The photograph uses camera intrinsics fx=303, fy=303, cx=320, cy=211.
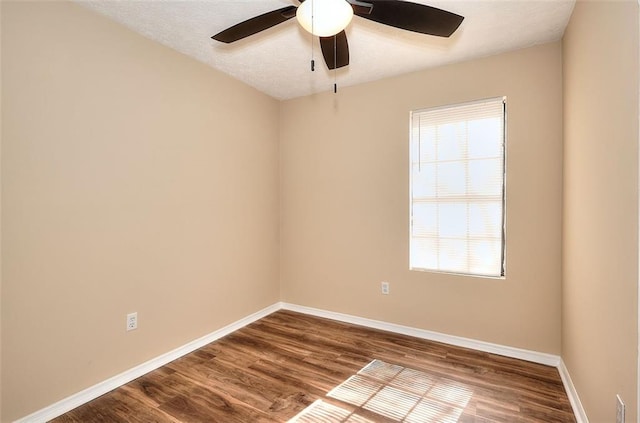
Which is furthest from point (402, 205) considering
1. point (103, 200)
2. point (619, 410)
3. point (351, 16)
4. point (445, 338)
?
point (103, 200)

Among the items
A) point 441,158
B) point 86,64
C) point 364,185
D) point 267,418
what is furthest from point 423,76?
point 267,418

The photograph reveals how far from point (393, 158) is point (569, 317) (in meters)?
1.88

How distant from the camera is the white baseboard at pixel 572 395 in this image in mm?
1738

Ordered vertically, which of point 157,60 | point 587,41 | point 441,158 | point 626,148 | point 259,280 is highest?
point 157,60

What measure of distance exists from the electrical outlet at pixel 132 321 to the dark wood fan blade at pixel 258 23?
6.63 ft

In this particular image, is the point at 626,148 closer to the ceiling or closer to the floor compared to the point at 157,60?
closer to the floor

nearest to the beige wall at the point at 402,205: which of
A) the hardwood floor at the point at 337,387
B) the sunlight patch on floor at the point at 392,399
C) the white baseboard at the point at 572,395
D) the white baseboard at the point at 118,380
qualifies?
the white baseboard at the point at 572,395

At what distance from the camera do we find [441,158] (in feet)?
9.41

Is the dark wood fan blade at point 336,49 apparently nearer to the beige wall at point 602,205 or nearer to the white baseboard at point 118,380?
the beige wall at point 602,205

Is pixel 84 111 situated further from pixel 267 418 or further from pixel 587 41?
pixel 587 41

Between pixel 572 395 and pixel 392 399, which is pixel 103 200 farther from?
pixel 572 395

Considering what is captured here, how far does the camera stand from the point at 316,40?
238 centimetres

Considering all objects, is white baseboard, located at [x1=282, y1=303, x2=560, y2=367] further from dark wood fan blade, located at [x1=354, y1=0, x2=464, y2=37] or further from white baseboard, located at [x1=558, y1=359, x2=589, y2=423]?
dark wood fan blade, located at [x1=354, y1=0, x2=464, y2=37]

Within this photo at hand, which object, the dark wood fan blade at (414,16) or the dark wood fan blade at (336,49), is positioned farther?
the dark wood fan blade at (336,49)
